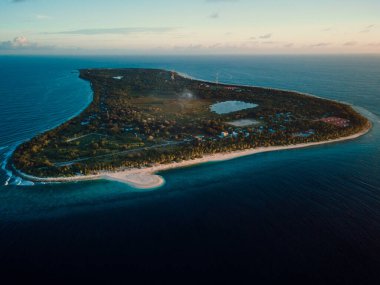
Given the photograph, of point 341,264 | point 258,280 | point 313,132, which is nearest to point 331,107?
point 313,132

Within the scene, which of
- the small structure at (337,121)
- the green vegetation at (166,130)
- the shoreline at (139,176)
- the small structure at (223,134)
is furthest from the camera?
the small structure at (337,121)

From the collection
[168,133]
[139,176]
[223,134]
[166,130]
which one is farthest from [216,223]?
[166,130]

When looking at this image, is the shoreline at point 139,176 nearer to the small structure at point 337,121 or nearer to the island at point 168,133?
the island at point 168,133

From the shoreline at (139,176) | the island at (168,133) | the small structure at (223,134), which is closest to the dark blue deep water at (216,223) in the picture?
the shoreline at (139,176)

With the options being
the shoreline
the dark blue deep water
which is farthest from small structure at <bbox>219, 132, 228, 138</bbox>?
the dark blue deep water

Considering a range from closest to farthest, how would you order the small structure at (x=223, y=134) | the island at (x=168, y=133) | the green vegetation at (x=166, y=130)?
the island at (x=168, y=133) < the green vegetation at (x=166, y=130) < the small structure at (x=223, y=134)

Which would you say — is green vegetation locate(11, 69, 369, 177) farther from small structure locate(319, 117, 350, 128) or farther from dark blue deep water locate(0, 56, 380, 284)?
dark blue deep water locate(0, 56, 380, 284)
